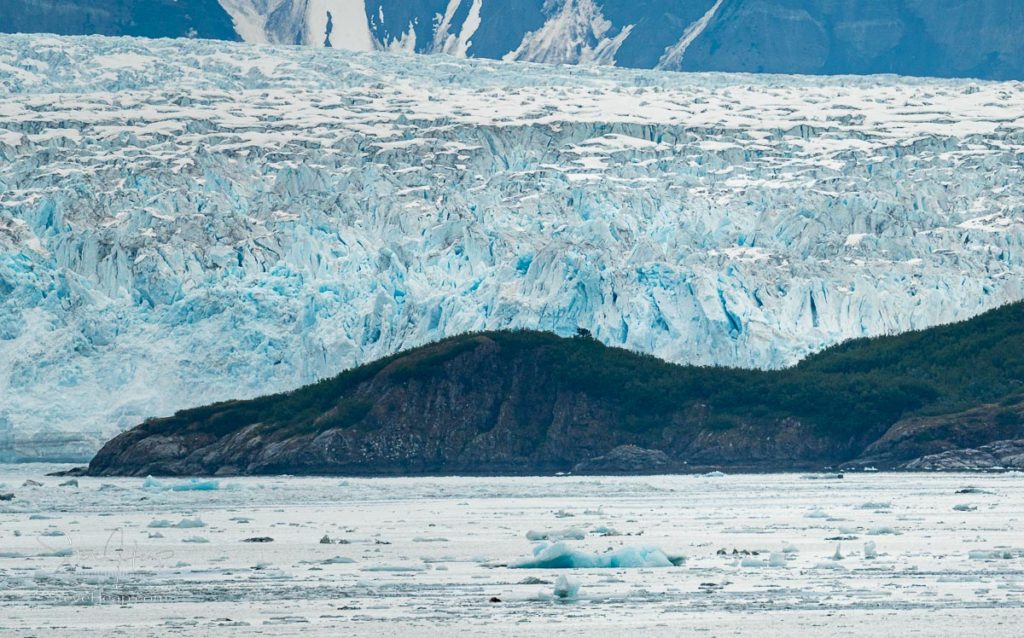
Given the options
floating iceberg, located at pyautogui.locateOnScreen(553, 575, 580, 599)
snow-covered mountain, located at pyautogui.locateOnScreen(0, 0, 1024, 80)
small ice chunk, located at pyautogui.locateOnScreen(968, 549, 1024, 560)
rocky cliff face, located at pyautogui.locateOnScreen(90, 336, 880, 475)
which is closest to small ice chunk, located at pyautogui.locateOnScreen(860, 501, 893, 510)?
small ice chunk, located at pyautogui.locateOnScreen(968, 549, 1024, 560)

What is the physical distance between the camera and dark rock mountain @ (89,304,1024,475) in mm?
80188

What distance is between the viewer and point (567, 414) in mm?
82812

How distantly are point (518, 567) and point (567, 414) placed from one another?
51.7m

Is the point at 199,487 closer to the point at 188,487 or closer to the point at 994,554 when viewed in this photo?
the point at 188,487

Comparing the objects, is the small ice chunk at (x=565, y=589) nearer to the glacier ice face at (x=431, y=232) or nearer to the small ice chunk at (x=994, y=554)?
the small ice chunk at (x=994, y=554)

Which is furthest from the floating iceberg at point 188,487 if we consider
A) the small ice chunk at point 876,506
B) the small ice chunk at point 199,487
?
the small ice chunk at point 876,506

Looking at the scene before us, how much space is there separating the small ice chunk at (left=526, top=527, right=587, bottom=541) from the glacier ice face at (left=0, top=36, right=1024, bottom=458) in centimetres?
5008

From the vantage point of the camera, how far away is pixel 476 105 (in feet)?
408

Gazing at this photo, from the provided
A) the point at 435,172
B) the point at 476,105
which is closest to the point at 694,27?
the point at 476,105

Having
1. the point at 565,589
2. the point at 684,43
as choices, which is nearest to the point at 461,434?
the point at 565,589

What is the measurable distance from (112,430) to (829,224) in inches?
1372

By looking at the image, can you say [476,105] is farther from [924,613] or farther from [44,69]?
[924,613]

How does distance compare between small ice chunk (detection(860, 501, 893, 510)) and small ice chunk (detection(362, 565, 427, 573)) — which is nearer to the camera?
small ice chunk (detection(362, 565, 427, 573))

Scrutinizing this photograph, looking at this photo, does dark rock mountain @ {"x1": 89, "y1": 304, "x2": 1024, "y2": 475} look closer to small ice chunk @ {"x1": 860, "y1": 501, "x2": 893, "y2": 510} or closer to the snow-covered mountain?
small ice chunk @ {"x1": 860, "y1": 501, "x2": 893, "y2": 510}
